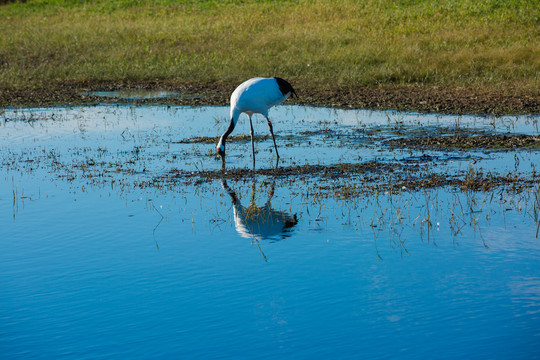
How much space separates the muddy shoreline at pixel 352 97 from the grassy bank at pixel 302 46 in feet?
1.28

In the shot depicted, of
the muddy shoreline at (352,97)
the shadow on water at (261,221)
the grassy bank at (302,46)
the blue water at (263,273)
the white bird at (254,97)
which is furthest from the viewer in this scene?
the grassy bank at (302,46)

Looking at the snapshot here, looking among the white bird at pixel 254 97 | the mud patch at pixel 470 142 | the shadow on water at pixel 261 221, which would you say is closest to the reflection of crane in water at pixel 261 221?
the shadow on water at pixel 261 221

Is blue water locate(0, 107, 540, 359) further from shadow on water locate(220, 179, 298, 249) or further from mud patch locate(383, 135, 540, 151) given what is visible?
mud patch locate(383, 135, 540, 151)

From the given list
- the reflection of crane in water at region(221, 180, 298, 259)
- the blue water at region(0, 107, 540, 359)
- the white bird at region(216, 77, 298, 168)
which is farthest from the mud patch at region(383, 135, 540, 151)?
the reflection of crane in water at region(221, 180, 298, 259)

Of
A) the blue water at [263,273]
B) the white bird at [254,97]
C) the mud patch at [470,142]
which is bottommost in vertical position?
the blue water at [263,273]

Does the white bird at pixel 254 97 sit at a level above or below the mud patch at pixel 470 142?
above

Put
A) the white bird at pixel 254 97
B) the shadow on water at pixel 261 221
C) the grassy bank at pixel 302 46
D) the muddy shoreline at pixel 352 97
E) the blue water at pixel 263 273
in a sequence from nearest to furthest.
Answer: the blue water at pixel 263 273
the shadow on water at pixel 261 221
the white bird at pixel 254 97
the muddy shoreline at pixel 352 97
the grassy bank at pixel 302 46

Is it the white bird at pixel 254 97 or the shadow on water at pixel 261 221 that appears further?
the white bird at pixel 254 97

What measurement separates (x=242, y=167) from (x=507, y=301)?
566 centimetres

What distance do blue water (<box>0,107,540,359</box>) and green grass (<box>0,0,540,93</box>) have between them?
9.11m

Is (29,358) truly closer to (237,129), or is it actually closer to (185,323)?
(185,323)

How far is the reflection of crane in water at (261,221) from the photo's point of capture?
7.38 meters

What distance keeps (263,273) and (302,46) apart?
1581 cm

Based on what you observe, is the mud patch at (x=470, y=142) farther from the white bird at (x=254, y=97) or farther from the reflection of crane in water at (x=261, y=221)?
the reflection of crane in water at (x=261, y=221)
